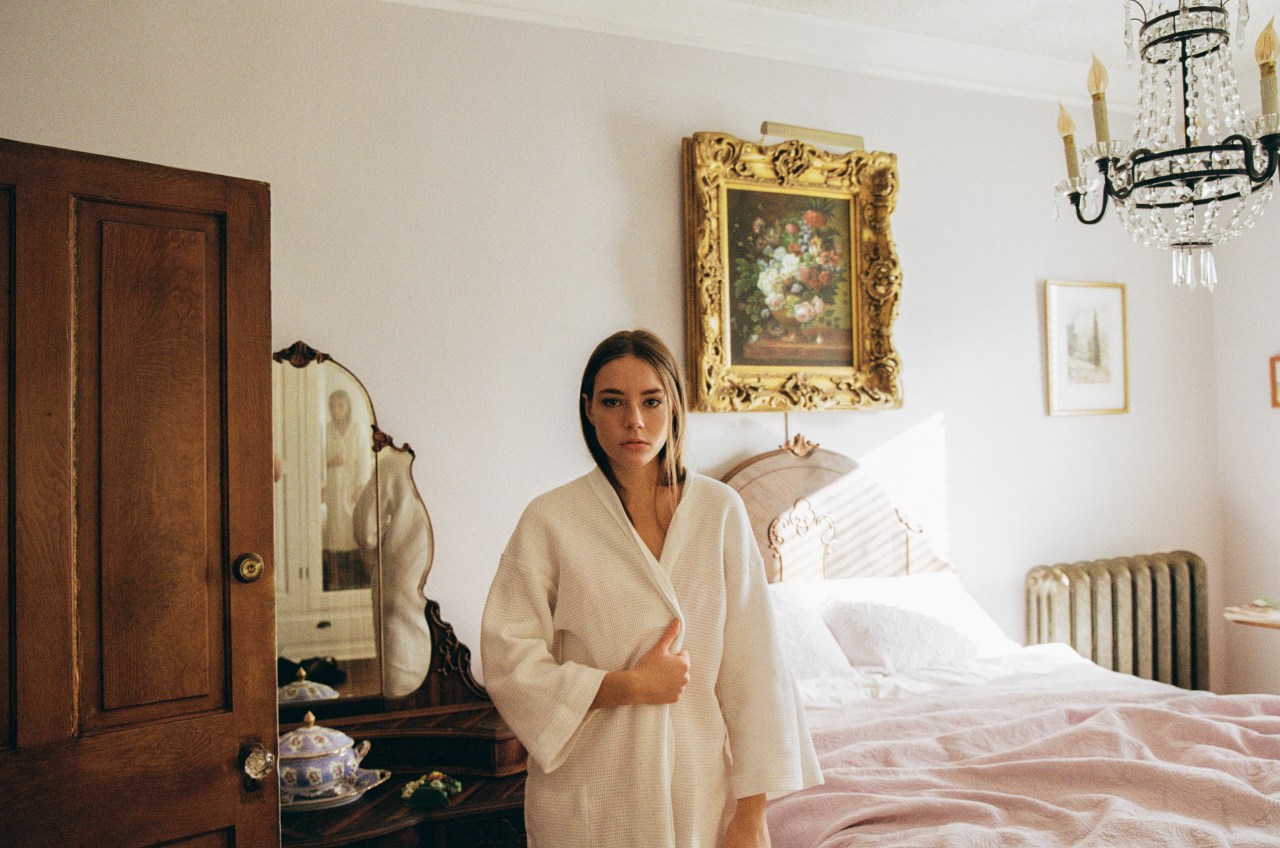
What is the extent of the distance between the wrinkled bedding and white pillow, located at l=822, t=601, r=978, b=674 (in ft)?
0.71

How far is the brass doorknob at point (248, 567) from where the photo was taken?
6.47 feet

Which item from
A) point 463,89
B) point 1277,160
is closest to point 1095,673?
point 1277,160

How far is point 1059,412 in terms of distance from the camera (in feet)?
14.3

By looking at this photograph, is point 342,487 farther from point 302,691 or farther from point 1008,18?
point 1008,18

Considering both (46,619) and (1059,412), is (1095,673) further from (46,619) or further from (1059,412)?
(46,619)

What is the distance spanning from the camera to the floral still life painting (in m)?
3.71

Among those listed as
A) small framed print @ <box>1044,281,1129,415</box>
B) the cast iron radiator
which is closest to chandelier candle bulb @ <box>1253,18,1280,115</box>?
small framed print @ <box>1044,281,1129,415</box>

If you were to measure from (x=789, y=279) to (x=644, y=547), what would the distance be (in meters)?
2.30

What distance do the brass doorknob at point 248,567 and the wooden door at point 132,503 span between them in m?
0.02

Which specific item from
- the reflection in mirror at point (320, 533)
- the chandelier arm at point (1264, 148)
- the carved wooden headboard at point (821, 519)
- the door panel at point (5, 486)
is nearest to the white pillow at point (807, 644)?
the carved wooden headboard at point (821, 519)

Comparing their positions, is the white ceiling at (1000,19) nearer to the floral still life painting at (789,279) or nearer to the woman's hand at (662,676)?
the floral still life painting at (789,279)

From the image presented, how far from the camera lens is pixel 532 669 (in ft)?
5.51

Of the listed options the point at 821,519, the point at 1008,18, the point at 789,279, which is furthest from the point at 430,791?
the point at 1008,18

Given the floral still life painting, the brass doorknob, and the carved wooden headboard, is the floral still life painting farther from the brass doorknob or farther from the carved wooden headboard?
the brass doorknob
